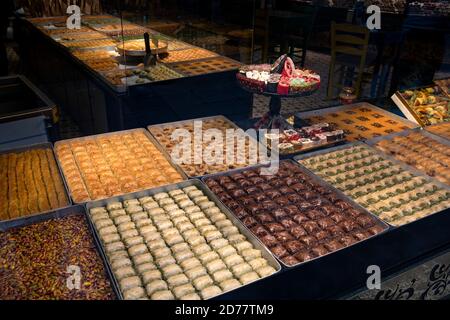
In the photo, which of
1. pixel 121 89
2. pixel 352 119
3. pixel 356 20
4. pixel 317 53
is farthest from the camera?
pixel 317 53

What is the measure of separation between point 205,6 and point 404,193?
4.45m

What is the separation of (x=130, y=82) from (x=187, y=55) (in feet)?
4.31

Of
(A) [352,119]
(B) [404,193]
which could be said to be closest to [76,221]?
(B) [404,193]

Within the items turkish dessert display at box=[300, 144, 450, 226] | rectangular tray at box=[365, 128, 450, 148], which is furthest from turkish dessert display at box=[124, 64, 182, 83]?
rectangular tray at box=[365, 128, 450, 148]

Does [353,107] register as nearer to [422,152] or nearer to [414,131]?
[414,131]

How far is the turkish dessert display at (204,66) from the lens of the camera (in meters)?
4.50

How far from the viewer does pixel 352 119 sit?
3551 mm

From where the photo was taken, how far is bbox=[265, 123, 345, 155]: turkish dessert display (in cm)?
A: 285

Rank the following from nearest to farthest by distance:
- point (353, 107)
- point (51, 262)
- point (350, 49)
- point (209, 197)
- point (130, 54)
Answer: point (51, 262) → point (209, 197) → point (353, 107) → point (130, 54) → point (350, 49)

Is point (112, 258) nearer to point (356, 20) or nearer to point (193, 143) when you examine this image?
point (193, 143)

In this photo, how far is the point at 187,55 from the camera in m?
5.15
